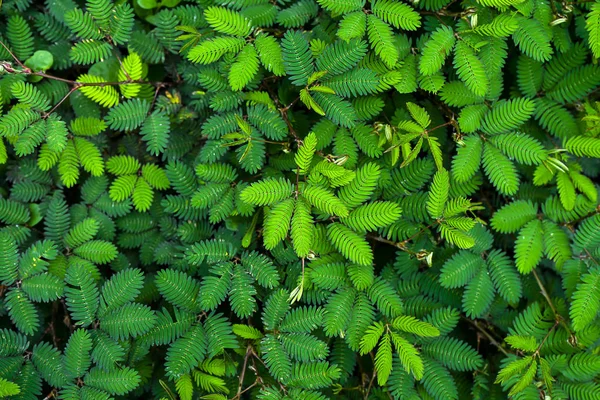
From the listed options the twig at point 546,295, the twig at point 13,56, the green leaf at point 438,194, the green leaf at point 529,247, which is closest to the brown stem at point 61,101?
the twig at point 13,56

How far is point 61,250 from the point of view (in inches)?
109

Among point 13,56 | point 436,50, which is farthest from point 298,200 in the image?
point 13,56

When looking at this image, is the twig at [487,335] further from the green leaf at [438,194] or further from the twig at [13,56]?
the twig at [13,56]

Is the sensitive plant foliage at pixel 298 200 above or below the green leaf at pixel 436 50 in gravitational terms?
below

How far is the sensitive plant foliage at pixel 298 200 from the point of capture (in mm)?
2555

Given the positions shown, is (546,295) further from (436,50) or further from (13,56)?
(13,56)

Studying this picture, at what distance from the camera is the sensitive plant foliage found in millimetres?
2555

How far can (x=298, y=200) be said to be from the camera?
2.49 m

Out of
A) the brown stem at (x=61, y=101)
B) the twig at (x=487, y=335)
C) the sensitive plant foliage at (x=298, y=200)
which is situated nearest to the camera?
the sensitive plant foliage at (x=298, y=200)

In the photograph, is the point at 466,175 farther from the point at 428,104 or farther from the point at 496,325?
the point at 496,325

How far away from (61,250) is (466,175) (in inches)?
77.4

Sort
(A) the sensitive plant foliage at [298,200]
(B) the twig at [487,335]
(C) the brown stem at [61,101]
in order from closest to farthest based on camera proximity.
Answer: (A) the sensitive plant foliage at [298,200]
(C) the brown stem at [61,101]
(B) the twig at [487,335]

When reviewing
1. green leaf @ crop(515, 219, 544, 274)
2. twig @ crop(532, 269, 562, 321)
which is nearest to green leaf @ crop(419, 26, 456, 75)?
green leaf @ crop(515, 219, 544, 274)

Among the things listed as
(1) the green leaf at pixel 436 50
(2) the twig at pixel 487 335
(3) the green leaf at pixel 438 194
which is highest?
(1) the green leaf at pixel 436 50
